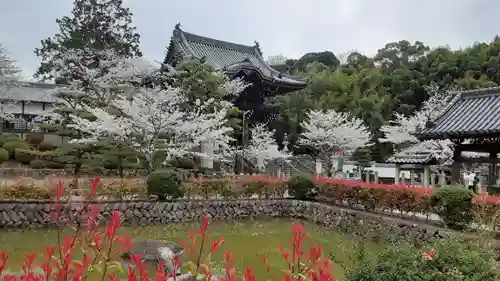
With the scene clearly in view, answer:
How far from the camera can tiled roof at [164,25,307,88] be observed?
92.2 ft

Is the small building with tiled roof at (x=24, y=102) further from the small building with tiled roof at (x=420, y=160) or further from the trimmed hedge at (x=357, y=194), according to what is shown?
the small building with tiled roof at (x=420, y=160)

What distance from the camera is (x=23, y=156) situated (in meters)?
23.8

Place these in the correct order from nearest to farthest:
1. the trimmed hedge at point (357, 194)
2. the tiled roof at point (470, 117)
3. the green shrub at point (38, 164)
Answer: the trimmed hedge at point (357, 194) → the tiled roof at point (470, 117) → the green shrub at point (38, 164)

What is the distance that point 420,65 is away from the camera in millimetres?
43281

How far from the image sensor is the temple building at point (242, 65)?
2577cm

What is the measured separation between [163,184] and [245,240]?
3943mm

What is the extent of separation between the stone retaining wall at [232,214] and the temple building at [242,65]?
10110 mm

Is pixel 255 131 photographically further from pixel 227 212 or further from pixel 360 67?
pixel 360 67

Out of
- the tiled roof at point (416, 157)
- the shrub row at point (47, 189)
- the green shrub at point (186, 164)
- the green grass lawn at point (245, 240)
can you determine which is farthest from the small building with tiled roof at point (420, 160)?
the shrub row at point (47, 189)

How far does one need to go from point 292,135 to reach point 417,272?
34.3 meters

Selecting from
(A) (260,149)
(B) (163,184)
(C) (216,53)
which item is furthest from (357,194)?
(C) (216,53)

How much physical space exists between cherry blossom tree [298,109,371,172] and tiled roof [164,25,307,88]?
397cm

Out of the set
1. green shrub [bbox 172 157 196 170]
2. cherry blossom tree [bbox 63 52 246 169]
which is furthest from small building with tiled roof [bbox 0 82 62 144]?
cherry blossom tree [bbox 63 52 246 169]

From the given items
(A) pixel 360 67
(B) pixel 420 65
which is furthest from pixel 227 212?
(A) pixel 360 67
